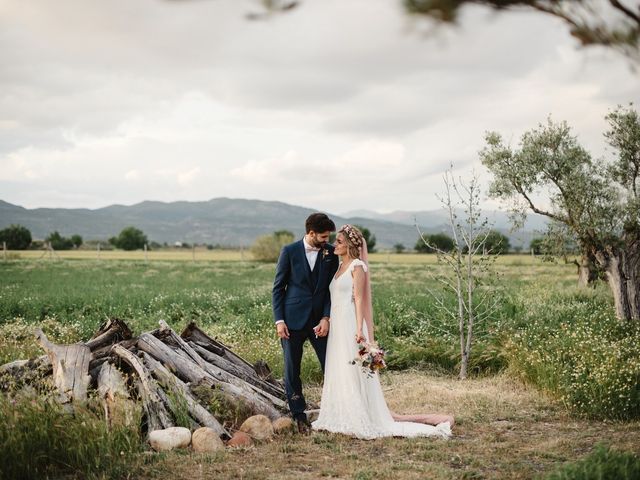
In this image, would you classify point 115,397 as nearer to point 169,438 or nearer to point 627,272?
point 169,438

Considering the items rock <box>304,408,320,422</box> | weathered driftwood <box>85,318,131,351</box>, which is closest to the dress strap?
rock <box>304,408,320,422</box>

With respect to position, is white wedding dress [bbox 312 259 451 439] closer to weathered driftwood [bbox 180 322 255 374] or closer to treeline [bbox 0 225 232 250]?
weathered driftwood [bbox 180 322 255 374]

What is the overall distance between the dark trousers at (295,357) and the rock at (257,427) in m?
0.49

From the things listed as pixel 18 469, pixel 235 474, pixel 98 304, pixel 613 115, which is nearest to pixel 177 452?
pixel 235 474

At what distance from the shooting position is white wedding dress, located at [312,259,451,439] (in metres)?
8.29

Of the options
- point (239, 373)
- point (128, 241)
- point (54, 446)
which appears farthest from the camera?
point (128, 241)

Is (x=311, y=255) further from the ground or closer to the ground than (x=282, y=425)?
further from the ground

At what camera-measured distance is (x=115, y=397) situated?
7.98 metres

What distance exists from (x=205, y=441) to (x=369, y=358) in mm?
2194

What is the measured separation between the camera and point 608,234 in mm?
14711

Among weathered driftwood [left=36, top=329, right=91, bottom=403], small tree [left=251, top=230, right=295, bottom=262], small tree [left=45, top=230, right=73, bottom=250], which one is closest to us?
weathered driftwood [left=36, top=329, right=91, bottom=403]

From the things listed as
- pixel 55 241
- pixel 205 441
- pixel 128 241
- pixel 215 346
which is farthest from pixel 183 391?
pixel 128 241

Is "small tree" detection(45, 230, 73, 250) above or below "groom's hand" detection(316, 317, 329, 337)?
above

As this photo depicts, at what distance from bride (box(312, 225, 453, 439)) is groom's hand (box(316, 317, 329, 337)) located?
0.11 m
